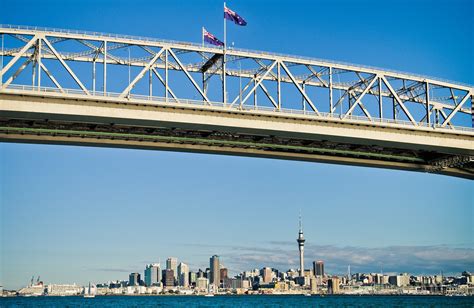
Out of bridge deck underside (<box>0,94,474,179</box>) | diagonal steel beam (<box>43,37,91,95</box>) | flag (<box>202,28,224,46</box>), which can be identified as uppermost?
flag (<box>202,28,224,46</box>)

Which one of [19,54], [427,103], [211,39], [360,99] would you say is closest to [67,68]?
[19,54]

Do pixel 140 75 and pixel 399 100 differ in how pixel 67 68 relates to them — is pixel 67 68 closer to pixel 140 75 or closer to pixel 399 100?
pixel 140 75

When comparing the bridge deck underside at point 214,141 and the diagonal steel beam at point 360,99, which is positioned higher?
the diagonal steel beam at point 360,99

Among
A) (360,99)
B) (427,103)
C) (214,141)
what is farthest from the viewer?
(427,103)

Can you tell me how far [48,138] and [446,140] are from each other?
28.3 m

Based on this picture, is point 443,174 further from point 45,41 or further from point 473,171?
point 45,41

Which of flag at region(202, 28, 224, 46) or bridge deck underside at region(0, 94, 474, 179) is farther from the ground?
flag at region(202, 28, 224, 46)

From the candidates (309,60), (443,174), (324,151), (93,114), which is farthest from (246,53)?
(443,174)

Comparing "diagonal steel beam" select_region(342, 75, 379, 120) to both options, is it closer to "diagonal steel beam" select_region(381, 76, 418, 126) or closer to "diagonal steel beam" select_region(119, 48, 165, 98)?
"diagonal steel beam" select_region(381, 76, 418, 126)

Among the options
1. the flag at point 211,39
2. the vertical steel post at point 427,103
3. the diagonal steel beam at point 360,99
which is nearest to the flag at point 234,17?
the flag at point 211,39

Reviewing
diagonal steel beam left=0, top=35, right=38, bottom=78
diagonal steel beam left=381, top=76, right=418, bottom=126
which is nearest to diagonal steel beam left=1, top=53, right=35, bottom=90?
diagonal steel beam left=0, top=35, right=38, bottom=78

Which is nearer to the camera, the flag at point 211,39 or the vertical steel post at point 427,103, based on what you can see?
the flag at point 211,39

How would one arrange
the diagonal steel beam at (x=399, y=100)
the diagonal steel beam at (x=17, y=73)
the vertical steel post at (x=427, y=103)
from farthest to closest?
the vertical steel post at (x=427, y=103) → the diagonal steel beam at (x=399, y=100) → the diagonal steel beam at (x=17, y=73)

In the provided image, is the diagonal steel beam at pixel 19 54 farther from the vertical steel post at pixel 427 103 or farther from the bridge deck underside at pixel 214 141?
the vertical steel post at pixel 427 103
